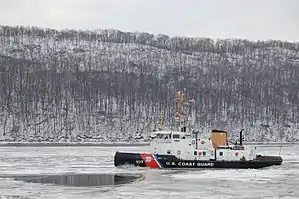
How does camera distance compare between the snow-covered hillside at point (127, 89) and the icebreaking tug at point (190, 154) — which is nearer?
the icebreaking tug at point (190, 154)

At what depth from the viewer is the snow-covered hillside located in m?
116

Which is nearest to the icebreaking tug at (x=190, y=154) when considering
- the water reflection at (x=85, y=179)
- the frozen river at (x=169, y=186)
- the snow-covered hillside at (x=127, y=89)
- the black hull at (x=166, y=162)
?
the black hull at (x=166, y=162)

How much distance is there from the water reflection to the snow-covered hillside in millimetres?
69719

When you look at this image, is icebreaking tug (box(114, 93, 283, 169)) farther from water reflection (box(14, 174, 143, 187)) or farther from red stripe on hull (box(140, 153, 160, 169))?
water reflection (box(14, 174, 143, 187))

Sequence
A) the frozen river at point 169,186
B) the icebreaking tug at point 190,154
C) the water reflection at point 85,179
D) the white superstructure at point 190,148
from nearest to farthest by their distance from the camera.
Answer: the frozen river at point 169,186 → the water reflection at point 85,179 → the icebreaking tug at point 190,154 → the white superstructure at point 190,148

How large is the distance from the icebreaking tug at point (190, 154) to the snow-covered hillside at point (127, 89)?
61336 mm

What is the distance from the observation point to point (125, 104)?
5079 inches

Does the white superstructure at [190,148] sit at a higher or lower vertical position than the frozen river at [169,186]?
higher

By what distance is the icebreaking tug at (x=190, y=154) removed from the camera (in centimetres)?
3822

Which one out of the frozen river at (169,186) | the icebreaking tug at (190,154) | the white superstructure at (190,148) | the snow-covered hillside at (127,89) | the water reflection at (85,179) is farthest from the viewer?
the snow-covered hillside at (127,89)

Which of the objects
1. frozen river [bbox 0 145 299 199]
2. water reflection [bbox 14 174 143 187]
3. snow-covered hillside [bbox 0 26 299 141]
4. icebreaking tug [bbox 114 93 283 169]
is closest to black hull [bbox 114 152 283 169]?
icebreaking tug [bbox 114 93 283 169]

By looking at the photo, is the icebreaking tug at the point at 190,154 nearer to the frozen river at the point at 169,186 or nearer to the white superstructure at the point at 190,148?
the white superstructure at the point at 190,148

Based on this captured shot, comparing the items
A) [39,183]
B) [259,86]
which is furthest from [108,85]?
[39,183]

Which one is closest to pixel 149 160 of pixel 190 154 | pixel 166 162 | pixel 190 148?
pixel 166 162
